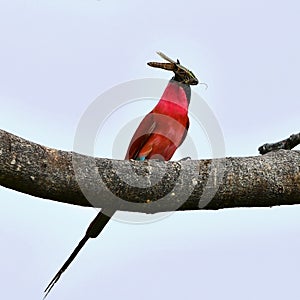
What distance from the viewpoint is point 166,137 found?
11.7ft

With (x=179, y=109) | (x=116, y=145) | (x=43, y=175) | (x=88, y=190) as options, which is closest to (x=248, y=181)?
Answer: (x=88, y=190)

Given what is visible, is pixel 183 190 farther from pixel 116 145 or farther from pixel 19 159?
pixel 116 145

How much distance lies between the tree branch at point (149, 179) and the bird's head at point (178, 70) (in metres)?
1.32

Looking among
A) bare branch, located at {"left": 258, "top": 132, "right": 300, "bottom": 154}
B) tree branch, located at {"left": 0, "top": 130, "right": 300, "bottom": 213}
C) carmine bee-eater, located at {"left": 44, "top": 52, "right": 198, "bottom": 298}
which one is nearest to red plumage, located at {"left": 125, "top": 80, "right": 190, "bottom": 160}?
carmine bee-eater, located at {"left": 44, "top": 52, "right": 198, "bottom": 298}

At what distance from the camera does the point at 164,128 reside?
3600mm

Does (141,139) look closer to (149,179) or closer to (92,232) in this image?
(92,232)

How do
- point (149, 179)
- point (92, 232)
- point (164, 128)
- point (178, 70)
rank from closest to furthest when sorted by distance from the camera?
point (149, 179)
point (92, 232)
point (178, 70)
point (164, 128)

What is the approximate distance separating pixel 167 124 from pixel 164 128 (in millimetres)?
32

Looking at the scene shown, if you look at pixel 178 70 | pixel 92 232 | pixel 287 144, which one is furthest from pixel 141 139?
pixel 287 144

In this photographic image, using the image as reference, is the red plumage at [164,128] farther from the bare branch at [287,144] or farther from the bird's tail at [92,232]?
the bare branch at [287,144]

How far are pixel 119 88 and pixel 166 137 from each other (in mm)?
825

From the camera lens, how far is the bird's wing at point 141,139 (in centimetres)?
351

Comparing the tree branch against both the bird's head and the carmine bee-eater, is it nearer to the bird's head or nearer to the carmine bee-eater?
the bird's head

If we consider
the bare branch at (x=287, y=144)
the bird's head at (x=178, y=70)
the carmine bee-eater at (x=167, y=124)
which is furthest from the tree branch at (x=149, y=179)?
the carmine bee-eater at (x=167, y=124)
